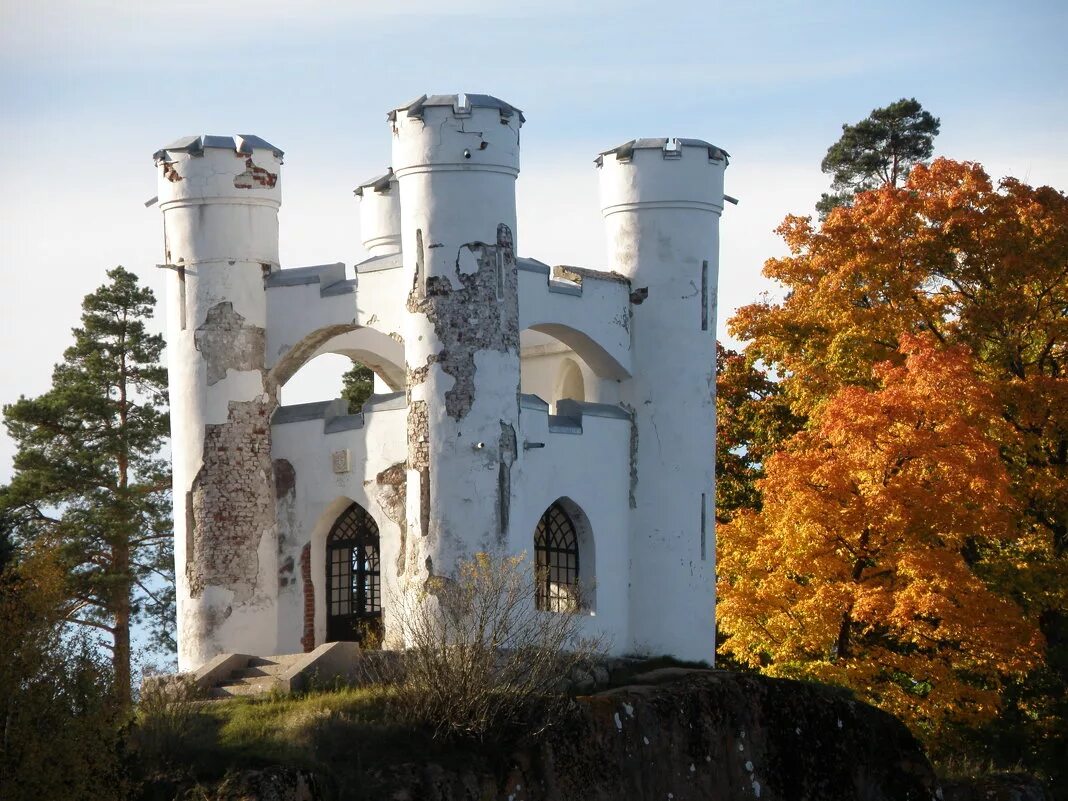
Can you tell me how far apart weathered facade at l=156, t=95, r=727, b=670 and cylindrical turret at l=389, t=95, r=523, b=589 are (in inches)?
1.2

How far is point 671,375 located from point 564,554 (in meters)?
3.45

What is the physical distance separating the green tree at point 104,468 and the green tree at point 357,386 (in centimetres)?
506

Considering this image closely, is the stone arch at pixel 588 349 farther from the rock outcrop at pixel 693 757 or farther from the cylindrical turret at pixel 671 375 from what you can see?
the rock outcrop at pixel 693 757

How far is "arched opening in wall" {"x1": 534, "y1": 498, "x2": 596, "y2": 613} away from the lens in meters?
34.0

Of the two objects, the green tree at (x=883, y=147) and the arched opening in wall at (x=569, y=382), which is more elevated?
the green tree at (x=883, y=147)

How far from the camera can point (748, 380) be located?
45094 millimetres

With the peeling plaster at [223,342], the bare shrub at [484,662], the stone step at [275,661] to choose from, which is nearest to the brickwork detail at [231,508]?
the peeling plaster at [223,342]

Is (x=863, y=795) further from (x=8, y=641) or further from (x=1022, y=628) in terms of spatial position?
(x=8, y=641)

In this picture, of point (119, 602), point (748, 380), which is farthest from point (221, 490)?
point (748, 380)

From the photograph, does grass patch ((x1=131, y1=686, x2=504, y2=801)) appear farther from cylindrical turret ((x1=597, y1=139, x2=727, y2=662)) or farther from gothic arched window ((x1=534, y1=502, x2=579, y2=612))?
cylindrical turret ((x1=597, y1=139, x2=727, y2=662))

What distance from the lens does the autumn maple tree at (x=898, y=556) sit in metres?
35.8

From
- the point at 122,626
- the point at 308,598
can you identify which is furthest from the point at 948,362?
the point at 122,626

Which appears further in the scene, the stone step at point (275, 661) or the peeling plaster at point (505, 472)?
the stone step at point (275, 661)

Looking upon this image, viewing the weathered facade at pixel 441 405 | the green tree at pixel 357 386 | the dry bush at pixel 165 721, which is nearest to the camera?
the dry bush at pixel 165 721
